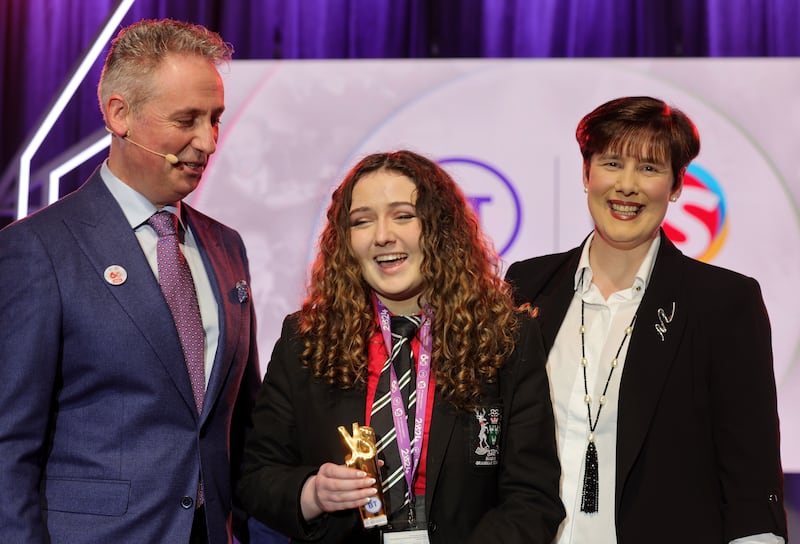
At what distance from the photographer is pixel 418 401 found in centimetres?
212

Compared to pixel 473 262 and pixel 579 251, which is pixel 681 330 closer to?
pixel 579 251

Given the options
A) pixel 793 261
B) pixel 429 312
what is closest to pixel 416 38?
pixel 793 261

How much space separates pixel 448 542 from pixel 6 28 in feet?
10.8

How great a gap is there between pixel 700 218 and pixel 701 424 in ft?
4.81

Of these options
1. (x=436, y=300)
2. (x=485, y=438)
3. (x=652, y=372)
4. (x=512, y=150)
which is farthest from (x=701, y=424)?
(x=512, y=150)

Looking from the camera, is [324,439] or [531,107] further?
[531,107]

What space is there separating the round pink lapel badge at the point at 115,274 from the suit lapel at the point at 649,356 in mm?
1318

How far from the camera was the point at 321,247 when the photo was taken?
2.43 metres

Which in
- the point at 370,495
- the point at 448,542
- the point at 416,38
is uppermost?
the point at 416,38

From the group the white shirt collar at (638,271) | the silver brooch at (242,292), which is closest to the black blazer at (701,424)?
the white shirt collar at (638,271)

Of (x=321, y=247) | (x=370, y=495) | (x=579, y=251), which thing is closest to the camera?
(x=370, y=495)

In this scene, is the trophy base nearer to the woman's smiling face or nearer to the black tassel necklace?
the woman's smiling face

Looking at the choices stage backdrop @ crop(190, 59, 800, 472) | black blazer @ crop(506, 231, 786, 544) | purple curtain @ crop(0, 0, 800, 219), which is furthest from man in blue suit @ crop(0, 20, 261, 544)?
purple curtain @ crop(0, 0, 800, 219)

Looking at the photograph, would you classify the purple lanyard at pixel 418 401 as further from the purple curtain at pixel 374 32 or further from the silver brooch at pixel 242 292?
the purple curtain at pixel 374 32
